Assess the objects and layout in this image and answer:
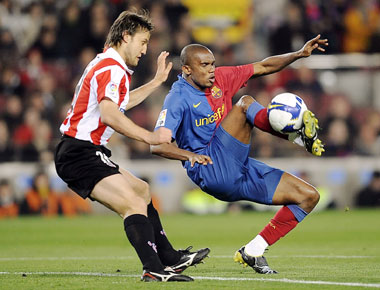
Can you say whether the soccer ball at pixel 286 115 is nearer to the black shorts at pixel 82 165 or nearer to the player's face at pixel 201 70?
the player's face at pixel 201 70

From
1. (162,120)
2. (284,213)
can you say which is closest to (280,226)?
(284,213)

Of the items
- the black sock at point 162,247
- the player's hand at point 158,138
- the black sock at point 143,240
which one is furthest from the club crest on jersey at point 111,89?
the black sock at point 162,247

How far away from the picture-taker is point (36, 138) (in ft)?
55.8

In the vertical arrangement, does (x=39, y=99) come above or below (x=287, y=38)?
below

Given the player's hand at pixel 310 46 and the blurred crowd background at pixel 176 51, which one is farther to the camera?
the blurred crowd background at pixel 176 51

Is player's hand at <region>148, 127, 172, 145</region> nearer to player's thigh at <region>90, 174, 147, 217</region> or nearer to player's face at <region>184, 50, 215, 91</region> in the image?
player's thigh at <region>90, 174, 147, 217</region>

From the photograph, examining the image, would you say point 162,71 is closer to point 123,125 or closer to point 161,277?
point 123,125

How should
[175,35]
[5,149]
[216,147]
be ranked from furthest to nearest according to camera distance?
[175,35]
[5,149]
[216,147]

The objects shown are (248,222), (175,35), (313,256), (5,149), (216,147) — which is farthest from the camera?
(175,35)

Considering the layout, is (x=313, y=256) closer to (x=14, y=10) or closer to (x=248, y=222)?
(x=248, y=222)

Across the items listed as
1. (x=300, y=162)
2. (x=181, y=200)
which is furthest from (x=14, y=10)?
(x=300, y=162)

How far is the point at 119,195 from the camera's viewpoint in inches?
259

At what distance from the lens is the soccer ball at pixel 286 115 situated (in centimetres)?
722

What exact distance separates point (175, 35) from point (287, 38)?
2.62 m
